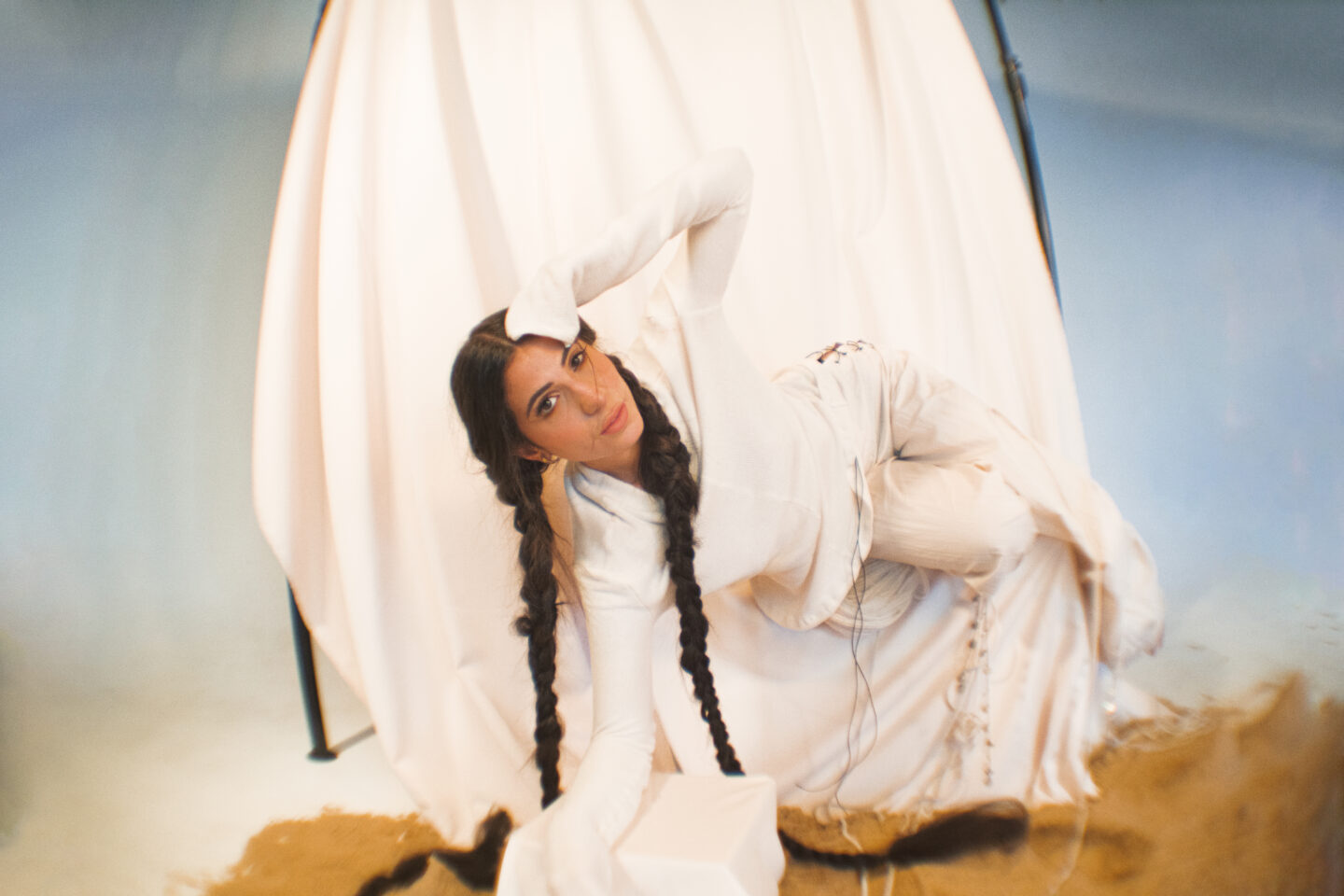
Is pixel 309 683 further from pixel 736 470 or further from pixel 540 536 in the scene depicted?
pixel 736 470

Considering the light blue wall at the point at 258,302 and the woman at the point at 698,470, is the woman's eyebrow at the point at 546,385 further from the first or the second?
the light blue wall at the point at 258,302

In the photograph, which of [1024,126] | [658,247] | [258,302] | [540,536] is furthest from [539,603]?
[1024,126]

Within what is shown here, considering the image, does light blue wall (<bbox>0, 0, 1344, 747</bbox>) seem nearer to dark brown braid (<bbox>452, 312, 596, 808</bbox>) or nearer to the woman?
the woman

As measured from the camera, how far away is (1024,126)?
0.59 metres

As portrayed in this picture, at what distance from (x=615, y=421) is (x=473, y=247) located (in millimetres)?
319

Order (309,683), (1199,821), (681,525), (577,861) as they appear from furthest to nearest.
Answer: (309,683) → (681,525) → (577,861) → (1199,821)

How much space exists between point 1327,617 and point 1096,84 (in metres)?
0.36

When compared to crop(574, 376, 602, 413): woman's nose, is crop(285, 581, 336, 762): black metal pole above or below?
below

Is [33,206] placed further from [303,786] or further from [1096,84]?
[1096,84]

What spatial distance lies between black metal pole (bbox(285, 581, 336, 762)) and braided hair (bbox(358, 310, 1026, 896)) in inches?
5.6

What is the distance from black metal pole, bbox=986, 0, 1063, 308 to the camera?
58 centimetres

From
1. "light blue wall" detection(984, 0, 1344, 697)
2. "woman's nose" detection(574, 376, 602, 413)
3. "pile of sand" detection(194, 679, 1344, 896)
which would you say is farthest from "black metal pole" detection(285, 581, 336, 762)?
"light blue wall" detection(984, 0, 1344, 697)

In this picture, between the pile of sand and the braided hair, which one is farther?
the braided hair

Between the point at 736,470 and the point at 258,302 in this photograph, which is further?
the point at 258,302
